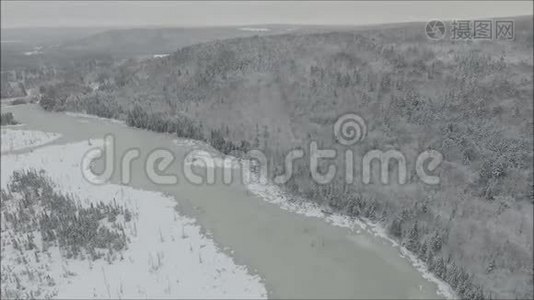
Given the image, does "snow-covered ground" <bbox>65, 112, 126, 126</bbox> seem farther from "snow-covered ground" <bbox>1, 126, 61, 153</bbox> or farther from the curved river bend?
the curved river bend

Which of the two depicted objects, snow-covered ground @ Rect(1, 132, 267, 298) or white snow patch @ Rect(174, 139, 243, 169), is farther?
white snow patch @ Rect(174, 139, 243, 169)

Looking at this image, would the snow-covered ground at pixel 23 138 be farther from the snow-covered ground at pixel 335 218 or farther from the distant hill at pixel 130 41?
the distant hill at pixel 130 41

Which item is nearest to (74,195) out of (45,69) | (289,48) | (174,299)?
(174,299)

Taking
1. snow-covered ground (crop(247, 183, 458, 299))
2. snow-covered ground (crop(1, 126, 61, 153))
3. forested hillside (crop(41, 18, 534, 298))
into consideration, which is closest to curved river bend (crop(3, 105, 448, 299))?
snow-covered ground (crop(247, 183, 458, 299))

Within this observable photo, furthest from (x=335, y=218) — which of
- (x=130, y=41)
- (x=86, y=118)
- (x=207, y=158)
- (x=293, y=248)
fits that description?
(x=130, y=41)

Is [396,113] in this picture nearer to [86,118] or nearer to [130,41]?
[86,118]
